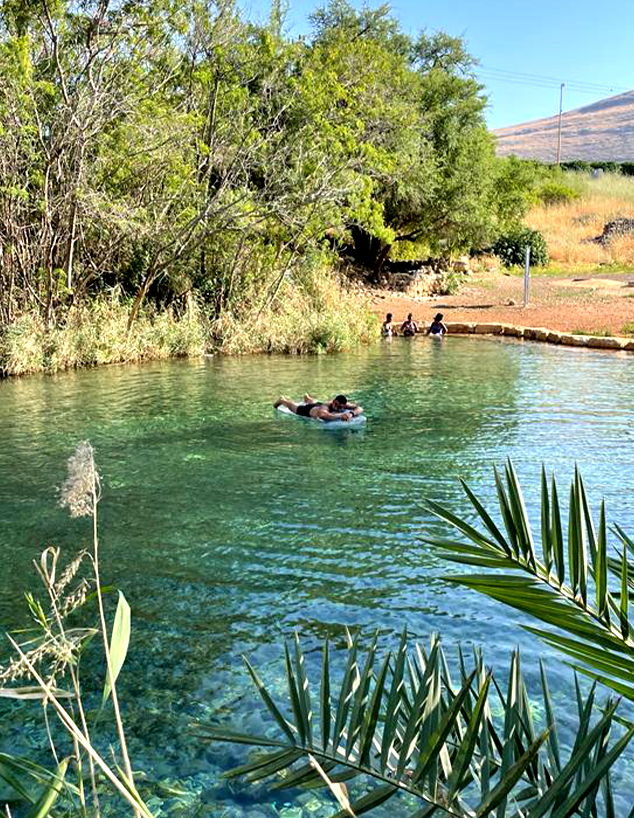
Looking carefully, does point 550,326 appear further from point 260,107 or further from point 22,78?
point 22,78

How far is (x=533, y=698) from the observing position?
4465 millimetres

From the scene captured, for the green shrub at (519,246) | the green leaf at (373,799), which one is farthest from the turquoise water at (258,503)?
the green shrub at (519,246)

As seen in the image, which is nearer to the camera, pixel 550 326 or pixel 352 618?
pixel 352 618

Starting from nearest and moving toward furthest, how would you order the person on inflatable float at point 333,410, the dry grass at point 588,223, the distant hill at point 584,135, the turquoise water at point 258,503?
the turquoise water at point 258,503 < the person on inflatable float at point 333,410 < the dry grass at point 588,223 < the distant hill at point 584,135

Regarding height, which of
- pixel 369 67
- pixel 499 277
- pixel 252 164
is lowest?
pixel 499 277

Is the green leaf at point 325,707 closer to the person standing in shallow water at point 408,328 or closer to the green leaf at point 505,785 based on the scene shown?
the green leaf at point 505,785

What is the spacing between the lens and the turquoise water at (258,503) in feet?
15.1

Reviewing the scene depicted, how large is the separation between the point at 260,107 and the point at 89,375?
9079mm

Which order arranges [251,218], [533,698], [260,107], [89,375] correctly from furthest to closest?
1. [260,107]
2. [251,218]
3. [89,375]
4. [533,698]

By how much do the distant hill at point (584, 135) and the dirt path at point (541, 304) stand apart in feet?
240

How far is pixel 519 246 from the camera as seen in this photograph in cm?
3625

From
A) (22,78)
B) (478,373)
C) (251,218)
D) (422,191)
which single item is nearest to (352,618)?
(478,373)

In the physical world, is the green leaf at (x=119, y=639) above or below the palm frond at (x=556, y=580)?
below

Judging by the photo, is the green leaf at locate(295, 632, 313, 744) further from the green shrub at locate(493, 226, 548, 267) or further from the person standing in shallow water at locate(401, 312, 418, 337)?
the green shrub at locate(493, 226, 548, 267)
